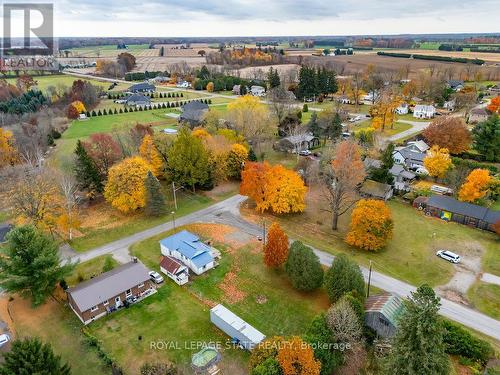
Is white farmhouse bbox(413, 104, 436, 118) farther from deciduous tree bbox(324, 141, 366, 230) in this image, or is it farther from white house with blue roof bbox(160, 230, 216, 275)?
white house with blue roof bbox(160, 230, 216, 275)

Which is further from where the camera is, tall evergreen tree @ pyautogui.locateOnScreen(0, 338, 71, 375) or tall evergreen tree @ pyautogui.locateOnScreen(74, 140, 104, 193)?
tall evergreen tree @ pyautogui.locateOnScreen(74, 140, 104, 193)

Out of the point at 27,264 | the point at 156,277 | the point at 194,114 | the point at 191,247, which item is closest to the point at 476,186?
the point at 191,247

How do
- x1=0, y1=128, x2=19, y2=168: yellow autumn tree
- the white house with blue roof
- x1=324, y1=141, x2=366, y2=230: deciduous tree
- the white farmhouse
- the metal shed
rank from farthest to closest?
the white farmhouse < x1=0, y1=128, x2=19, y2=168: yellow autumn tree < x1=324, y1=141, x2=366, y2=230: deciduous tree < the white house with blue roof < the metal shed

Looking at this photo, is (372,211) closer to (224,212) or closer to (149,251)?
(224,212)

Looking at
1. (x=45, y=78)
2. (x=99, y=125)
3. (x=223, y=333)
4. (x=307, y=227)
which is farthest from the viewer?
(x=45, y=78)

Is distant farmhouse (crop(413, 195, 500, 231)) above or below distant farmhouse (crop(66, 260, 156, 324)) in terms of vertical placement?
above

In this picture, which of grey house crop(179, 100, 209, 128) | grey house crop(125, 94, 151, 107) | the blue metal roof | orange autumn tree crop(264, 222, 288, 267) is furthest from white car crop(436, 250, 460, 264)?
grey house crop(125, 94, 151, 107)

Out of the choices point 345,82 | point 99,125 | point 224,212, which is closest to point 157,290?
point 224,212
